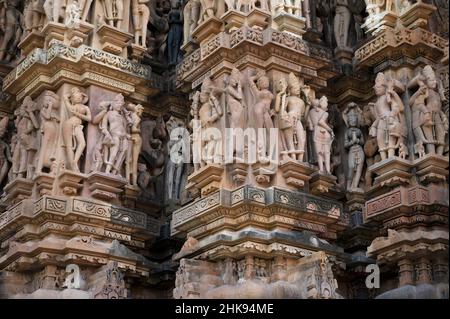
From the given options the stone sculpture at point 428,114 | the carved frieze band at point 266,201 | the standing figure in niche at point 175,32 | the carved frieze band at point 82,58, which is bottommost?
the carved frieze band at point 266,201

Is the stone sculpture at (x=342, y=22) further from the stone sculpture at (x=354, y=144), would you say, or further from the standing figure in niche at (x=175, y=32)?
the standing figure in niche at (x=175, y=32)

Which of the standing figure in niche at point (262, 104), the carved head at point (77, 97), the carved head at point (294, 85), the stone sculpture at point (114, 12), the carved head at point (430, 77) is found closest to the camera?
the carved head at point (430, 77)

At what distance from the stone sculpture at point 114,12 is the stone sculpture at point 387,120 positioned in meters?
5.04

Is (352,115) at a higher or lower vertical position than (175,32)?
lower

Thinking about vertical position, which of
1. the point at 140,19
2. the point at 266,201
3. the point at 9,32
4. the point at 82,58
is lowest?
the point at 266,201

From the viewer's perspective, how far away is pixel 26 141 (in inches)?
650

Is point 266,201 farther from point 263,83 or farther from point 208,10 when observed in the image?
point 208,10

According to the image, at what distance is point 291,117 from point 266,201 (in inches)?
62.3

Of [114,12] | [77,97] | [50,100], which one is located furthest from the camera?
[114,12]

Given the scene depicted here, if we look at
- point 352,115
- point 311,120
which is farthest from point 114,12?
point 352,115

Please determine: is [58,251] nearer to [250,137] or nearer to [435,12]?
[250,137]

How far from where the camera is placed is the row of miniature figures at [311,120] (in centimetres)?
1462

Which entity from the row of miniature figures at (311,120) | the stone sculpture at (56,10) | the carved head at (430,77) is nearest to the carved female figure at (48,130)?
the stone sculpture at (56,10)
